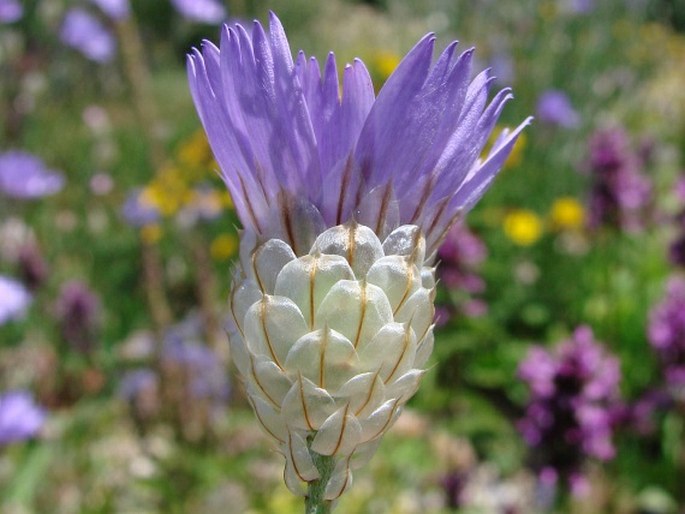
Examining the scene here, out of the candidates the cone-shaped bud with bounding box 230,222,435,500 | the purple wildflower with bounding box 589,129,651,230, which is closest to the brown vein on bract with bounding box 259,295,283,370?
the cone-shaped bud with bounding box 230,222,435,500

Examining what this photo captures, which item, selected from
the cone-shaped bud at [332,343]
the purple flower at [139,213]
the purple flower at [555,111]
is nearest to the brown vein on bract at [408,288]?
the cone-shaped bud at [332,343]

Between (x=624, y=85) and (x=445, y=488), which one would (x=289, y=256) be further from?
(x=624, y=85)

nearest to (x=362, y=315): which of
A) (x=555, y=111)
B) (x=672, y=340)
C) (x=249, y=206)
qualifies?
(x=249, y=206)

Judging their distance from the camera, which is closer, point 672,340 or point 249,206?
point 249,206

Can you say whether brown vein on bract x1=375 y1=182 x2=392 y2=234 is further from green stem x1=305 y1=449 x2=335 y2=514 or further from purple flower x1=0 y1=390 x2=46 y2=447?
purple flower x1=0 y1=390 x2=46 y2=447

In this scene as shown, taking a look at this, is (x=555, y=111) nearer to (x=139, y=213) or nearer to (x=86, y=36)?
(x=139, y=213)

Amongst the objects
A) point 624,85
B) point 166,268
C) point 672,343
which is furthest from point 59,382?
point 624,85
